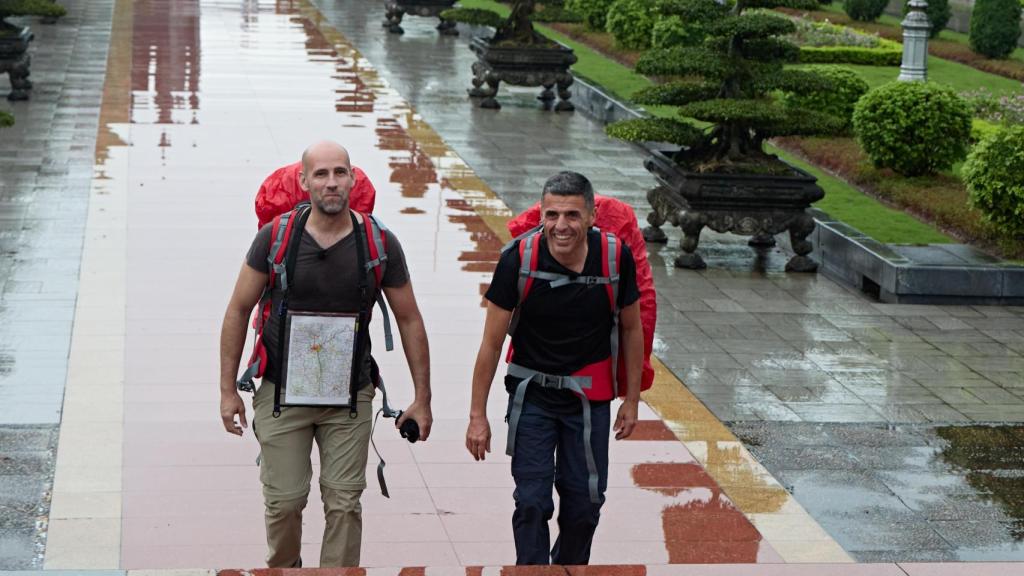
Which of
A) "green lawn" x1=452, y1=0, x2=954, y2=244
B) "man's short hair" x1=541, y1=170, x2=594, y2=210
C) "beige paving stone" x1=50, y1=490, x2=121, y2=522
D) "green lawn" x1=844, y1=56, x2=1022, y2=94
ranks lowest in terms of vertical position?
"beige paving stone" x1=50, y1=490, x2=121, y2=522

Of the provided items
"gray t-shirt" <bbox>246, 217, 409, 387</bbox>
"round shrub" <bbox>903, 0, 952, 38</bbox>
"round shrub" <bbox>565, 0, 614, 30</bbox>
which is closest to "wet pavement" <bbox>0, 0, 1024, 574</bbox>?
"gray t-shirt" <bbox>246, 217, 409, 387</bbox>

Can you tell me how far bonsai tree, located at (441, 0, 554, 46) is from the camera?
69.3ft

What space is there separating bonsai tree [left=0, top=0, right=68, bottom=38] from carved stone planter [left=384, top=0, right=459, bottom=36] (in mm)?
9992

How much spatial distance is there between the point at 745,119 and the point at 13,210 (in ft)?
19.9

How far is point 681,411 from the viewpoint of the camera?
30.2 ft

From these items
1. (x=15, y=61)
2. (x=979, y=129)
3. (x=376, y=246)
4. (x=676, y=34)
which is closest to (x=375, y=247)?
(x=376, y=246)

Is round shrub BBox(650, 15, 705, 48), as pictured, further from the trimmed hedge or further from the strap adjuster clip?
the strap adjuster clip

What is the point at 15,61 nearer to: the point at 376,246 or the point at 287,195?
the point at 287,195

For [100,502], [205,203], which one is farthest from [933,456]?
[205,203]

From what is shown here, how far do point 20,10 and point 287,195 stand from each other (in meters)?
14.7

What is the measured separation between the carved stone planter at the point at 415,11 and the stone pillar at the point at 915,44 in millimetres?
11283

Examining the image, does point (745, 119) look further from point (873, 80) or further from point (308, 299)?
point (873, 80)

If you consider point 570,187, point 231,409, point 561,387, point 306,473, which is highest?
point 570,187

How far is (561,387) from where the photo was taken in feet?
19.8
